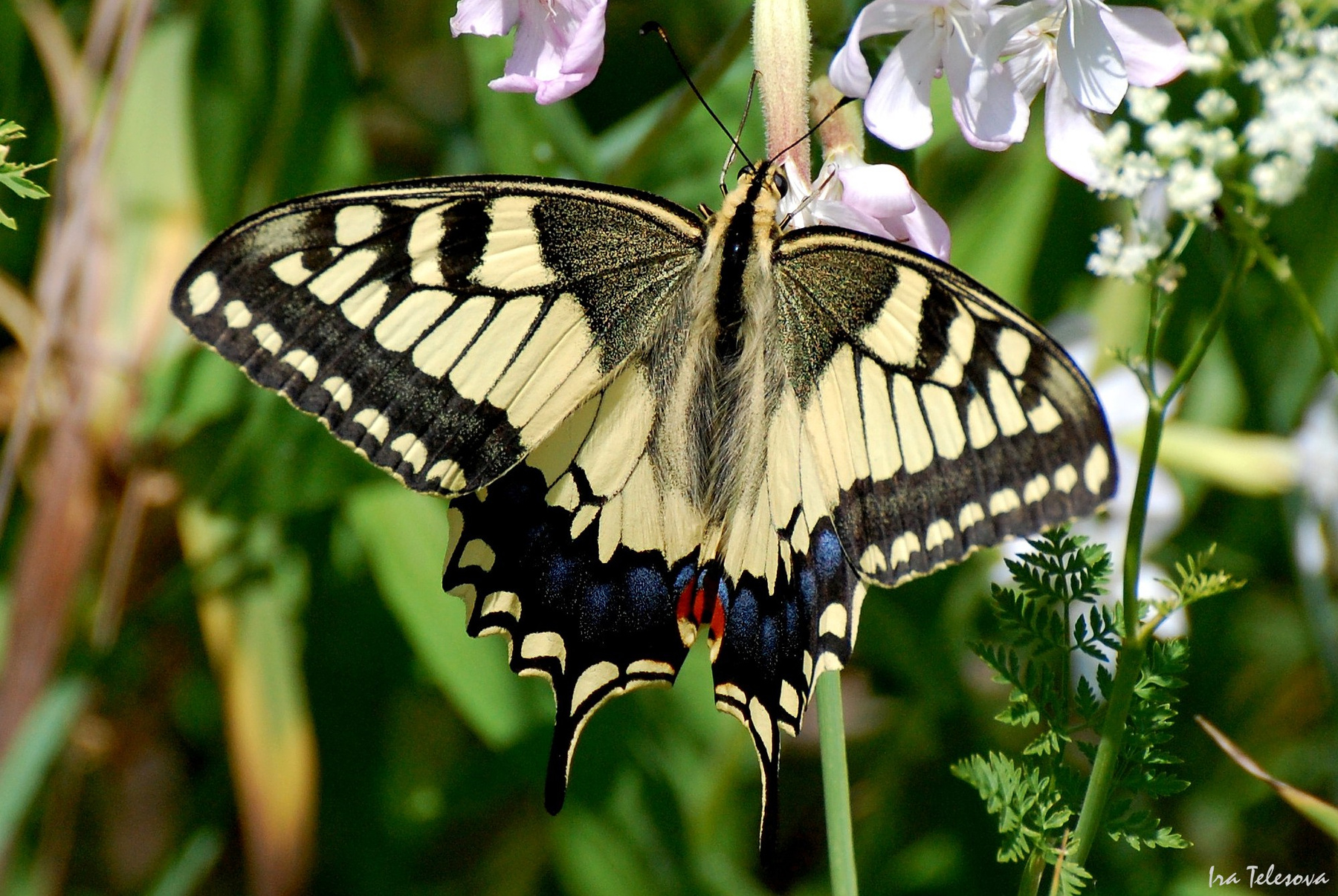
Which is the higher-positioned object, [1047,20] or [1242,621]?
[1047,20]

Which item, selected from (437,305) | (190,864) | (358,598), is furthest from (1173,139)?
(190,864)

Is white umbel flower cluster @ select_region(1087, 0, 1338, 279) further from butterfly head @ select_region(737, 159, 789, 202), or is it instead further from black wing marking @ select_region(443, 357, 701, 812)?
black wing marking @ select_region(443, 357, 701, 812)

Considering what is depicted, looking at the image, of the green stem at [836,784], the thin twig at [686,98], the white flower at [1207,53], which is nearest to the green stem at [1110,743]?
the green stem at [836,784]

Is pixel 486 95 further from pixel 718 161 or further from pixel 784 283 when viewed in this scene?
pixel 784 283

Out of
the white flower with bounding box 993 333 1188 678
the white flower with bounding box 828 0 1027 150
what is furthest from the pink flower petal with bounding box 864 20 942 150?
the white flower with bounding box 993 333 1188 678

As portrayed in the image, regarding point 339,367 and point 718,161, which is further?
point 718,161

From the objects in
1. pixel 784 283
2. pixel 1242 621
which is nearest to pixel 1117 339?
pixel 1242 621

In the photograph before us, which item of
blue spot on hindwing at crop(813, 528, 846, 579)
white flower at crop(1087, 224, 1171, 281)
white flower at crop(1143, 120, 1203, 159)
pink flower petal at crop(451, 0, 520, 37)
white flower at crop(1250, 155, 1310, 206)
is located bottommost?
blue spot on hindwing at crop(813, 528, 846, 579)
